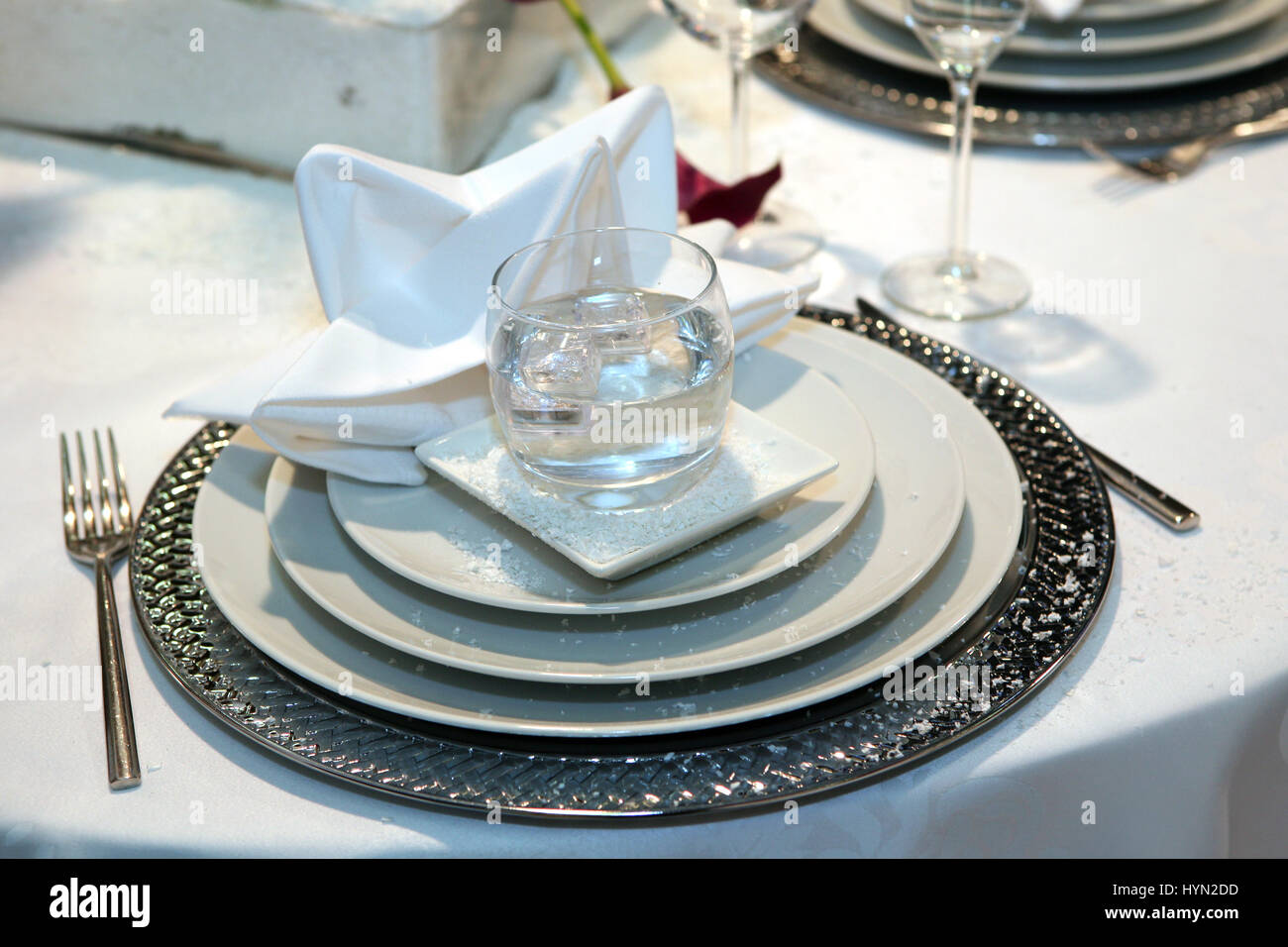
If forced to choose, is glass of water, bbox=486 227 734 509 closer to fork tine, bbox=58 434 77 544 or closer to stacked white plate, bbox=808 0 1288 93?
fork tine, bbox=58 434 77 544

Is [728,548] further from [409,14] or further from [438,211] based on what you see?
[409,14]

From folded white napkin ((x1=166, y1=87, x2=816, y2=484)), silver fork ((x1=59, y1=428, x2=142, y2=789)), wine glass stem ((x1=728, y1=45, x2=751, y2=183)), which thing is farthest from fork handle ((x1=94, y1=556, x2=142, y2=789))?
wine glass stem ((x1=728, y1=45, x2=751, y2=183))

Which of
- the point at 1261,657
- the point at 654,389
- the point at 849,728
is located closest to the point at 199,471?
the point at 654,389

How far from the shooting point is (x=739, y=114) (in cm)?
109

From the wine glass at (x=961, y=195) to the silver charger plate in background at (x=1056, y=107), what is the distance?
0.55 ft

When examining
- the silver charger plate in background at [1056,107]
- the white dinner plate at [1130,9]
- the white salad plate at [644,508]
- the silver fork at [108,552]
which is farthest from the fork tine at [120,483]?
the white dinner plate at [1130,9]

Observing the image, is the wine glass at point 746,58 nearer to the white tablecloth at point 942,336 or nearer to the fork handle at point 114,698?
the white tablecloth at point 942,336

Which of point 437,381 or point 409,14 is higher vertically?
point 409,14

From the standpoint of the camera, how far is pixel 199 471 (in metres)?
0.76

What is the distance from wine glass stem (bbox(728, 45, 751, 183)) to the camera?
3.50ft

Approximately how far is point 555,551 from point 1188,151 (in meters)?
0.79

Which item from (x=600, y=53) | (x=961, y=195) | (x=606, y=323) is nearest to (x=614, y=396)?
(x=606, y=323)

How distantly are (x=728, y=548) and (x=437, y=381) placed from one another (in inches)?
7.3

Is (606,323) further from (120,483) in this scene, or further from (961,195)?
(961,195)
